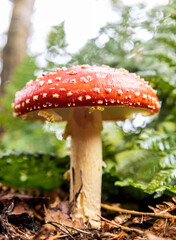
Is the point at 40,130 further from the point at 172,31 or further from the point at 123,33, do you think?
the point at 172,31

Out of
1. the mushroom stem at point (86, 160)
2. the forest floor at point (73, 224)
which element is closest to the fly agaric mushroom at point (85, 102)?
the mushroom stem at point (86, 160)

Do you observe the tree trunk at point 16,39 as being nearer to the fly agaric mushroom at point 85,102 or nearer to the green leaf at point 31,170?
the green leaf at point 31,170

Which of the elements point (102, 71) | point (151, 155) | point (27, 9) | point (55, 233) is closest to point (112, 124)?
point (151, 155)

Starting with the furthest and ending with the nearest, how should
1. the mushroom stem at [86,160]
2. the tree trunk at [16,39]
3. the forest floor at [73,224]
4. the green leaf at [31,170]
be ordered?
the tree trunk at [16,39]
the green leaf at [31,170]
the mushroom stem at [86,160]
the forest floor at [73,224]

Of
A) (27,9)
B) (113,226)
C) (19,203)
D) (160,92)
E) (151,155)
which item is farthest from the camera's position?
(27,9)

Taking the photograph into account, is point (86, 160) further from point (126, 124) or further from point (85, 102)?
point (126, 124)
